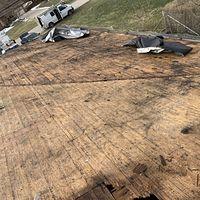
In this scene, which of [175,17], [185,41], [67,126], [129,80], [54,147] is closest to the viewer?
[54,147]

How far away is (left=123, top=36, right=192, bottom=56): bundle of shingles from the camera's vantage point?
35.5ft

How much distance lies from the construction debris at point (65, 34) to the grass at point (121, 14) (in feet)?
23.0

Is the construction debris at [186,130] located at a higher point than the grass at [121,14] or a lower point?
higher

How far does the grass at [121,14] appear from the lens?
27148mm

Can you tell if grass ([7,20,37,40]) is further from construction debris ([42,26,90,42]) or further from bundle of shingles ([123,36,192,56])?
bundle of shingles ([123,36,192,56])

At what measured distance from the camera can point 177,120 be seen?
758 centimetres

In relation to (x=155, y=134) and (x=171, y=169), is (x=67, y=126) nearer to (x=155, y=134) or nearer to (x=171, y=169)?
(x=155, y=134)

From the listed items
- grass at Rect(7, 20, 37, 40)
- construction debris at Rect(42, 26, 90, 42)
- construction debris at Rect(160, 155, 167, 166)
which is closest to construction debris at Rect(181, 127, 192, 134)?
construction debris at Rect(160, 155, 167, 166)

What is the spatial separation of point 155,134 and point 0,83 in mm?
9229

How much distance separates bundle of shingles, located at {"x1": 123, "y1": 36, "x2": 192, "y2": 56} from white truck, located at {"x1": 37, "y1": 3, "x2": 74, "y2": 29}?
28889 millimetres

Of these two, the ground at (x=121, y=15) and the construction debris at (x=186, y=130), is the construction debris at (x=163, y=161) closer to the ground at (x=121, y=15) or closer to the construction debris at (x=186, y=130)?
the construction debris at (x=186, y=130)

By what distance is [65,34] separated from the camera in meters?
18.6

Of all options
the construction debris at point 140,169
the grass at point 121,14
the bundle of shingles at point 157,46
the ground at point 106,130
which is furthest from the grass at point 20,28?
the construction debris at point 140,169

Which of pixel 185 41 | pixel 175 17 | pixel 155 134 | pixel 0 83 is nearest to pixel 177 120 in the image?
pixel 155 134
